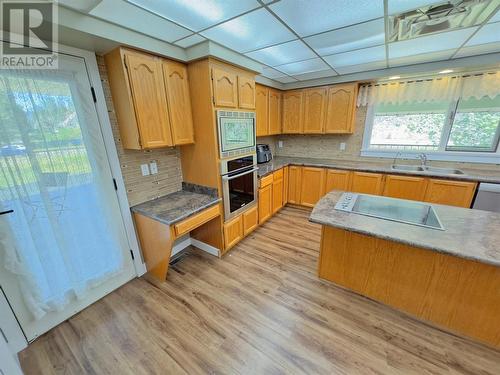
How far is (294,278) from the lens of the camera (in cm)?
217

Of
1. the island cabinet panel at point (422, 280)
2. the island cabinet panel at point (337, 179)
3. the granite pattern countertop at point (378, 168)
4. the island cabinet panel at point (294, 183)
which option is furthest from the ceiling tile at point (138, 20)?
the island cabinet panel at point (337, 179)

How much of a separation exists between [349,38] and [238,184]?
1.89m

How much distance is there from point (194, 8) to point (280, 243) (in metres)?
2.61

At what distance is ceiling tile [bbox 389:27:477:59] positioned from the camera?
1832 millimetres

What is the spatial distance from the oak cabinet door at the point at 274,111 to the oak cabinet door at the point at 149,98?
215 centimetres

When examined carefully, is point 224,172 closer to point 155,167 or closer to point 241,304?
point 155,167

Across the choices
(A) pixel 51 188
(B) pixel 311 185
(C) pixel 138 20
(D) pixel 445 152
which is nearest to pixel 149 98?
(C) pixel 138 20

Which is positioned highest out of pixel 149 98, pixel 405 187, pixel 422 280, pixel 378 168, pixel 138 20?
pixel 138 20

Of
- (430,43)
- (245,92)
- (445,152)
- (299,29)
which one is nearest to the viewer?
(299,29)

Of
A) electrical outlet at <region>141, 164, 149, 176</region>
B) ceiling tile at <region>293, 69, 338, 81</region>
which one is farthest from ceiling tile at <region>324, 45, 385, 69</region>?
electrical outlet at <region>141, 164, 149, 176</region>

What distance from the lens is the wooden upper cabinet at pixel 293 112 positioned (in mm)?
3775

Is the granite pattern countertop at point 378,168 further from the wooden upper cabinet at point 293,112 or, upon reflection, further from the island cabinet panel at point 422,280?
the island cabinet panel at point 422,280

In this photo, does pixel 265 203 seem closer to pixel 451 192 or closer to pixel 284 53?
pixel 284 53

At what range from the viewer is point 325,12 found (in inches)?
56.1
